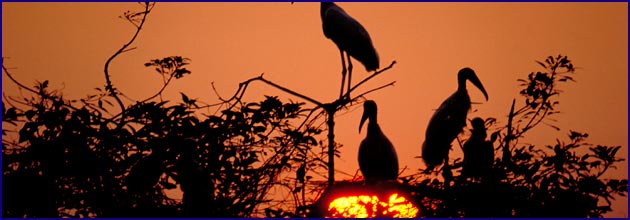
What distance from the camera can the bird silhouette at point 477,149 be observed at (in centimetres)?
624

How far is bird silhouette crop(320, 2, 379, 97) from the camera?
8.45m

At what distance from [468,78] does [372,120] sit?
0.94 meters

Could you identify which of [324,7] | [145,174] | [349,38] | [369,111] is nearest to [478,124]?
[369,111]

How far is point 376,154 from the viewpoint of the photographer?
7031 mm

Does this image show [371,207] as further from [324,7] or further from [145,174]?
[324,7]

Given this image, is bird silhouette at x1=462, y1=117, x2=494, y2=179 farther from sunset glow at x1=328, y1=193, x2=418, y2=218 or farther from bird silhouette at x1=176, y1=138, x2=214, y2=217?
bird silhouette at x1=176, y1=138, x2=214, y2=217

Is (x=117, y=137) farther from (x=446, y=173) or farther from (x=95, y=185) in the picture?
(x=446, y=173)

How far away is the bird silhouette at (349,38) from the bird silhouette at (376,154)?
1.16m

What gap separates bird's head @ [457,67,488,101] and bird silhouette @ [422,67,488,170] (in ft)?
0.06

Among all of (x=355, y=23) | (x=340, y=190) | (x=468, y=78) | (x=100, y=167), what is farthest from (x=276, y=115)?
(x=355, y=23)

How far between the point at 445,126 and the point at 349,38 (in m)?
1.80

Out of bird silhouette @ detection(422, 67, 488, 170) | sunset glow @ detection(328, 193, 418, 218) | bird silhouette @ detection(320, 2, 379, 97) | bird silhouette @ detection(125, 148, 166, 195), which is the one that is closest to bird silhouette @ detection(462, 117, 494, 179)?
bird silhouette @ detection(422, 67, 488, 170)

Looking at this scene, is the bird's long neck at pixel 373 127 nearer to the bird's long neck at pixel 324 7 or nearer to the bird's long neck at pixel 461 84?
the bird's long neck at pixel 461 84

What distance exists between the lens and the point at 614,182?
5.98m
